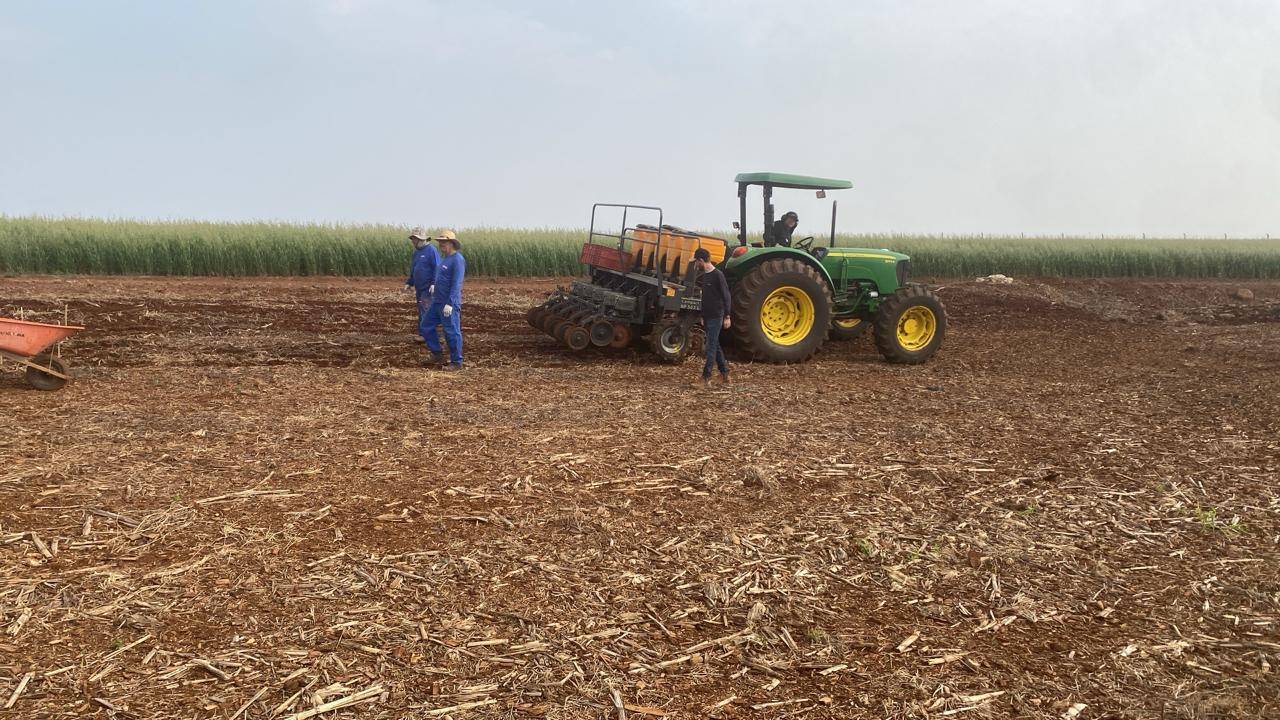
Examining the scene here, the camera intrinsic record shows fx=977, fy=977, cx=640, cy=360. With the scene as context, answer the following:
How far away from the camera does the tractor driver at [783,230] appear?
11.6 m

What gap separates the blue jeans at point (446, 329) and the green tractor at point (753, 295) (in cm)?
124

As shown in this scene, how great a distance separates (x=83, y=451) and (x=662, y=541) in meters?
4.19

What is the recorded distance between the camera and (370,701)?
11.7ft

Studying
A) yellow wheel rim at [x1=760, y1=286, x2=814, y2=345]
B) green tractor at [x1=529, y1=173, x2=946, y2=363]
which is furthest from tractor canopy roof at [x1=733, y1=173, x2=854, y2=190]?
yellow wheel rim at [x1=760, y1=286, x2=814, y2=345]

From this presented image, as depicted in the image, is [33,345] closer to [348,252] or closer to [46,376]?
[46,376]

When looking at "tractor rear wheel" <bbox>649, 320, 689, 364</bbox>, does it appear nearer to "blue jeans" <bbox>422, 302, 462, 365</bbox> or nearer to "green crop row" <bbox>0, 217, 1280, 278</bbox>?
"blue jeans" <bbox>422, 302, 462, 365</bbox>

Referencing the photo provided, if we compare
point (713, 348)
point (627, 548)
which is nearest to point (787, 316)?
point (713, 348)

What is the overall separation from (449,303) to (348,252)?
13374 mm

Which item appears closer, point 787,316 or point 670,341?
point 670,341

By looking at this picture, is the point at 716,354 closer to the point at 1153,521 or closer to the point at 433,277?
the point at 433,277

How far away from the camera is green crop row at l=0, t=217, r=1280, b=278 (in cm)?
2077

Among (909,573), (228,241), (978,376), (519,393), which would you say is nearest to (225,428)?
(519,393)

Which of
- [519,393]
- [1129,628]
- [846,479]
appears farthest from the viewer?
[519,393]

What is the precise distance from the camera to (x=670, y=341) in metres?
10.9
